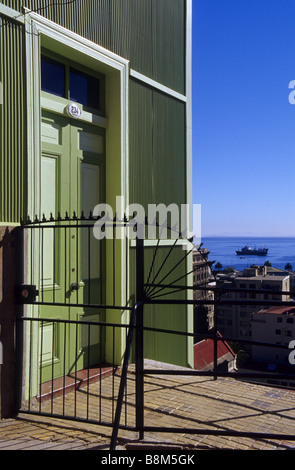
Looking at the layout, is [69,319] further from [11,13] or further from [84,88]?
[11,13]

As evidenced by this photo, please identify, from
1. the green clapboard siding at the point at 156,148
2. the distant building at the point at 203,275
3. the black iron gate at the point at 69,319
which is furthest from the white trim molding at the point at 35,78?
the distant building at the point at 203,275

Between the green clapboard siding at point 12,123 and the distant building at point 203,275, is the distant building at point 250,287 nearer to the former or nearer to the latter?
the distant building at point 203,275

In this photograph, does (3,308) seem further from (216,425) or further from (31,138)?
(216,425)

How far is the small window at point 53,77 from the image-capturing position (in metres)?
4.97

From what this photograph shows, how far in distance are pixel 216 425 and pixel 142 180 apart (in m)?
3.54

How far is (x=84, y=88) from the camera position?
5.63m

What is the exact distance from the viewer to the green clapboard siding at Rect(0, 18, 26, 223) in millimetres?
4199

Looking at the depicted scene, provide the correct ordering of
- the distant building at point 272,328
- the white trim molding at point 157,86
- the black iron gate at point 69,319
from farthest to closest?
the distant building at point 272,328 < the white trim molding at point 157,86 < the black iron gate at point 69,319

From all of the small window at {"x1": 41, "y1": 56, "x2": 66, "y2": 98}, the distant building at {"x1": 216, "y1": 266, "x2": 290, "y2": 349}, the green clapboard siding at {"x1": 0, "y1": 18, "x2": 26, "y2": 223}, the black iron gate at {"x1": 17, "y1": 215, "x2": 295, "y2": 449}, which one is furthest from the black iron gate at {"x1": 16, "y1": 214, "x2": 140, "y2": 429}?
the small window at {"x1": 41, "y1": 56, "x2": 66, "y2": 98}

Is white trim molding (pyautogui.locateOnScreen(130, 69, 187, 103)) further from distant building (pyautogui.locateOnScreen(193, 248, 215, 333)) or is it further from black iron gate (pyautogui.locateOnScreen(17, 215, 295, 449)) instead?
distant building (pyautogui.locateOnScreen(193, 248, 215, 333))

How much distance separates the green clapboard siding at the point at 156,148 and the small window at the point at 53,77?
116 centimetres

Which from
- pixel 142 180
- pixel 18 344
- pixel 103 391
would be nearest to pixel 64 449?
pixel 18 344

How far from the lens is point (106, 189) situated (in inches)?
231
